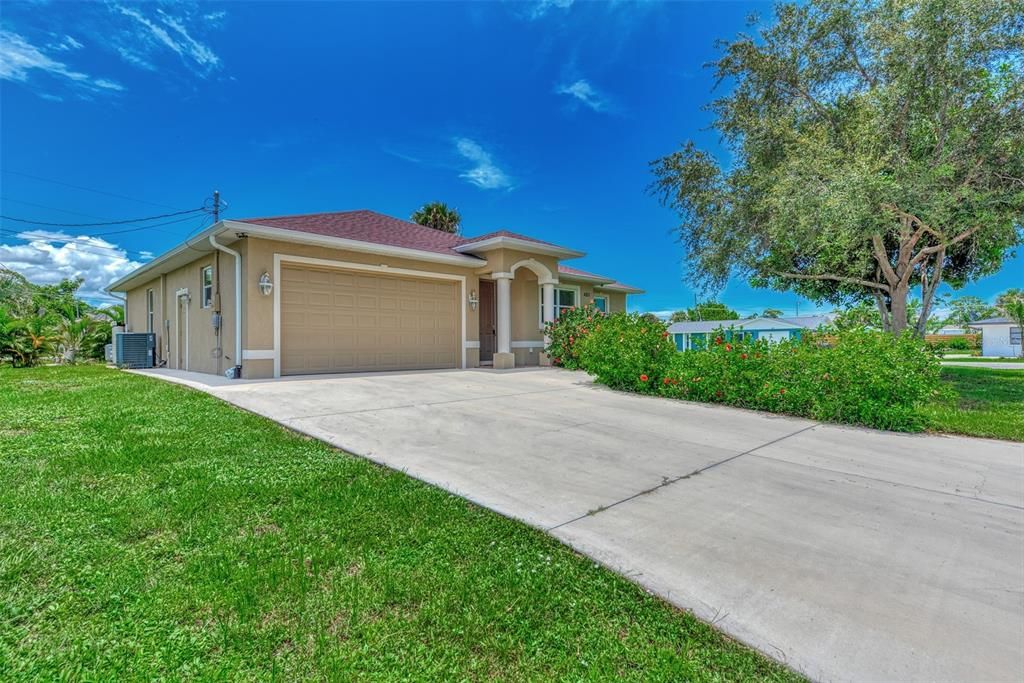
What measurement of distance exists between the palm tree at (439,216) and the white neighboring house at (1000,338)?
129 ft

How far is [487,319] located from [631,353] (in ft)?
21.5

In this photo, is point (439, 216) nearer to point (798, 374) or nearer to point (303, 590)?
point (798, 374)

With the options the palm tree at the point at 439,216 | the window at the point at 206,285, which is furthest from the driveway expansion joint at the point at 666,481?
the palm tree at the point at 439,216

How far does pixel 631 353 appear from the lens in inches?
314

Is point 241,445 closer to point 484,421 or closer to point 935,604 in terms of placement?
point 484,421

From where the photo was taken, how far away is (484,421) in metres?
5.38

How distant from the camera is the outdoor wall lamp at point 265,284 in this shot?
29.3 feet

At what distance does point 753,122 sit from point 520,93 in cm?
782

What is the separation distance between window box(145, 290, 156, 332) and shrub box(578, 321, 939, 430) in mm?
15918

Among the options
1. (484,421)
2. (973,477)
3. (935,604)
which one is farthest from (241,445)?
(973,477)

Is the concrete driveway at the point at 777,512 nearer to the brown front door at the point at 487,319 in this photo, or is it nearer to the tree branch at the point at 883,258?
the tree branch at the point at 883,258

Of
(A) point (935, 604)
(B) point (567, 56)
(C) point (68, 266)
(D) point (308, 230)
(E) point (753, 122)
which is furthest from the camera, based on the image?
(C) point (68, 266)

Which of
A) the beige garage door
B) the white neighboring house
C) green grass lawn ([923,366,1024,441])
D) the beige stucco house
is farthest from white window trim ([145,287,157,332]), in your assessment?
the white neighboring house

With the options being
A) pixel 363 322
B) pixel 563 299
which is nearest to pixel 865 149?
pixel 563 299
